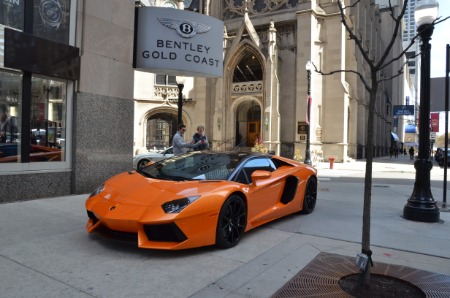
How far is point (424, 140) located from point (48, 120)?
25.7 ft

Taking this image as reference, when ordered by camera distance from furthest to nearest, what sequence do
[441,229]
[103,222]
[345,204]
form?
1. [345,204]
2. [441,229]
3. [103,222]

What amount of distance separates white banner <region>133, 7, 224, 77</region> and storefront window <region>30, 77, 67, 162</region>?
255 cm

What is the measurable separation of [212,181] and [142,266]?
57.9 inches

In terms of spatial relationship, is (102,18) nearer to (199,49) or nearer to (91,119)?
(91,119)

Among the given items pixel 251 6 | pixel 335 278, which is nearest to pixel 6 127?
pixel 335 278

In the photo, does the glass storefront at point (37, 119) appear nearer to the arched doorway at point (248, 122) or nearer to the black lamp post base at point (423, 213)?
the black lamp post base at point (423, 213)

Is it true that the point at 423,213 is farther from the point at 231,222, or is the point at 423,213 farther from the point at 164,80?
the point at 164,80

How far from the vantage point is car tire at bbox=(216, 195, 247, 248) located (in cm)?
452

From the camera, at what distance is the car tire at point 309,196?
277 inches

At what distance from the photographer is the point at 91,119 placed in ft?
28.5

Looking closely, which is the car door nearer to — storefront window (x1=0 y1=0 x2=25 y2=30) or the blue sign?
storefront window (x1=0 y1=0 x2=25 y2=30)

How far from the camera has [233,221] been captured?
15.7 feet

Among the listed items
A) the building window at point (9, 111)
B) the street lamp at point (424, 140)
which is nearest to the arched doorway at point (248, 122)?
the street lamp at point (424, 140)

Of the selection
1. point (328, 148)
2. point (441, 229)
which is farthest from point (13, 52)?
point (328, 148)
